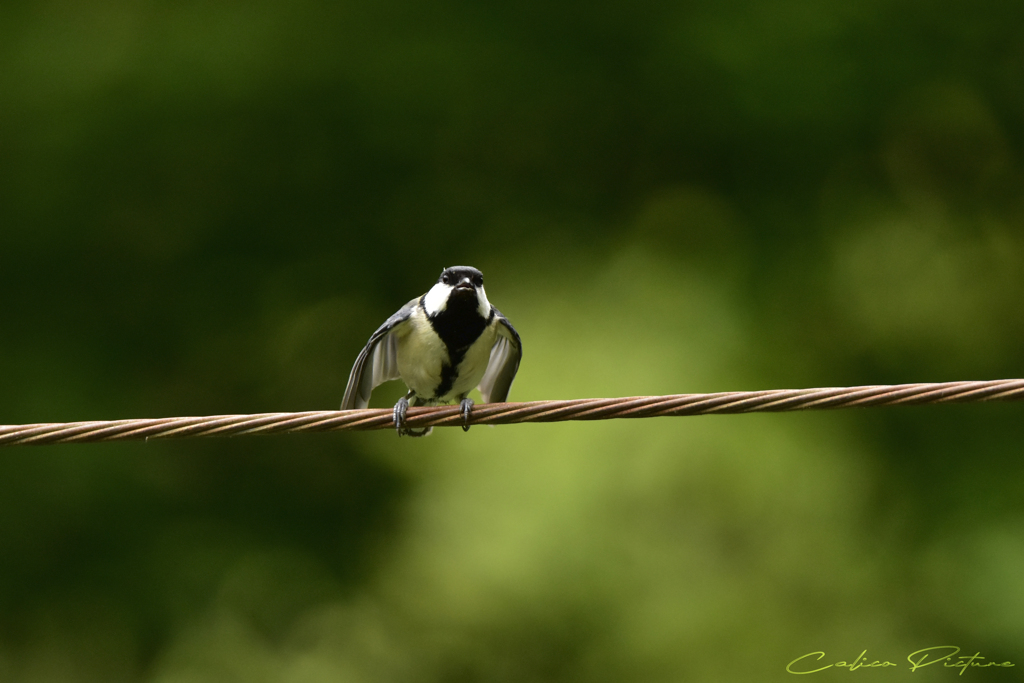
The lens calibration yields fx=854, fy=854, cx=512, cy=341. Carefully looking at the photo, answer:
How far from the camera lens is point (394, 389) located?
498 cm

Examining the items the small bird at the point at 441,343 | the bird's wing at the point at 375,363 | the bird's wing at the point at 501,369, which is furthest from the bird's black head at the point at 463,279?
the bird's wing at the point at 501,369

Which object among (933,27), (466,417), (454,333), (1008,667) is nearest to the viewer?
(466,417)

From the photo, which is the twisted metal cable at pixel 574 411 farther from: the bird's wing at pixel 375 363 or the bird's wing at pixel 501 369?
the bird's wing at pixel 501 369

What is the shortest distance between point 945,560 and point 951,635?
15.9 inches

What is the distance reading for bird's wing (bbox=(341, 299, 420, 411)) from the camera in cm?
328

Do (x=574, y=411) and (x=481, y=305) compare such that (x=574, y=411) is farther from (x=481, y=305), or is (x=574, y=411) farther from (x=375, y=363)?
(x=375, y=363)

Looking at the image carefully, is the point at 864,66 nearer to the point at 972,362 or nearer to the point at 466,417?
the point at 972,362

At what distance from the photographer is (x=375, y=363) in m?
3.58

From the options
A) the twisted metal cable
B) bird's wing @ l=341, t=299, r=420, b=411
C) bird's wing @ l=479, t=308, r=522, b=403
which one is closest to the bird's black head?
bird's wing @ l=341, t=299, r=420, b=411


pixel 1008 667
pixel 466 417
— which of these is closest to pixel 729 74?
pixel 1008 667

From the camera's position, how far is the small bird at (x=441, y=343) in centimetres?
323

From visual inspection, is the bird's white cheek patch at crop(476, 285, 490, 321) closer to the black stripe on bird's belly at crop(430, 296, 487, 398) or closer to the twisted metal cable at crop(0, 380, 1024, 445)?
the black stripe on bird's belly at crop(430, 296, 487, 398)

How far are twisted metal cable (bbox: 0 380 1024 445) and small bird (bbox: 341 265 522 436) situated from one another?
97cm

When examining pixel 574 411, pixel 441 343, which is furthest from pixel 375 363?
pixel 574 411
